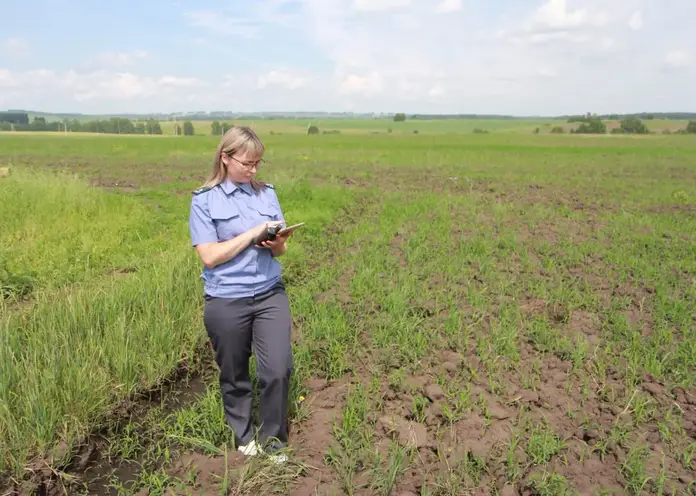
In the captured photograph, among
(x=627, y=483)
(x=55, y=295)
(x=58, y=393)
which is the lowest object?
(x=627, y=483)

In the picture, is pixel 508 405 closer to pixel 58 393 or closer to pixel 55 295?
pixel 58 393

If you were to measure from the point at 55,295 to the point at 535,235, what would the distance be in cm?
772

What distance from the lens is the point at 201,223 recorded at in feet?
9.26

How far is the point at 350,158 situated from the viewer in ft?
89.8

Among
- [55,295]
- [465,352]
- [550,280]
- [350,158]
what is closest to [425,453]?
[465,352]

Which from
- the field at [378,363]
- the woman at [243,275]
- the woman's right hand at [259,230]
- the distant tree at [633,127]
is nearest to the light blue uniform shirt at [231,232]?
the woman at [243,275]

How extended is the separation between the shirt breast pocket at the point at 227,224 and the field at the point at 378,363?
1.35 meters

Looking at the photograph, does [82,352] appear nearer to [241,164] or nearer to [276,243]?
[276,243]

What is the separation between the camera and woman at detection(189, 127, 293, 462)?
2.80 metres

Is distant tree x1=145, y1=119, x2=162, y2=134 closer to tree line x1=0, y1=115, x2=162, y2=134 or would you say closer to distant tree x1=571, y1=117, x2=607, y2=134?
tree line x1=0, y1=115, x2=162, y2=134

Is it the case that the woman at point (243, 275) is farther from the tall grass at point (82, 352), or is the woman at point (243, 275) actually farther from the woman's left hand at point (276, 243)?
the tall grass at point (82, 352)

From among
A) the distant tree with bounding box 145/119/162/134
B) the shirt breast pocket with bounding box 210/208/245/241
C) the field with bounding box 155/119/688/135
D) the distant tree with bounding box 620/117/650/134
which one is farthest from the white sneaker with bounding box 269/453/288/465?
the distant tree with bounding box 620/117/650/134

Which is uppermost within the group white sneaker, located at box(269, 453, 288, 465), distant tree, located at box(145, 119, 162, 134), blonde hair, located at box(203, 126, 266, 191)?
distant tree, located at box(145, 119, 162, 134)

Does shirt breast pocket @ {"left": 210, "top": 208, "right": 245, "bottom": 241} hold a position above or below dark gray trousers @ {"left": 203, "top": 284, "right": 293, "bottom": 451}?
above
